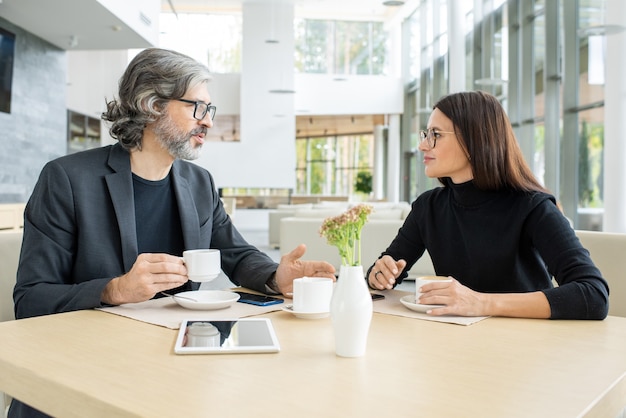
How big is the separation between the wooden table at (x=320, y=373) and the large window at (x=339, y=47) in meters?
16.6

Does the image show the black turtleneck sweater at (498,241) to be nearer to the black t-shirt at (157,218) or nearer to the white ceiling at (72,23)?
the black t-shirt at (157,218)

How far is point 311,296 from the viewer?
133 cm

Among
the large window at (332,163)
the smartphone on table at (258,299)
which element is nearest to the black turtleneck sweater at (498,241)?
the smartphone on table at (258,299)

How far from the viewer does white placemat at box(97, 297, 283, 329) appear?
4.28ft

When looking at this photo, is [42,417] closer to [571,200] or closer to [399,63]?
[571,200]

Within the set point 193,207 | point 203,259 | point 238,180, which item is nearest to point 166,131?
point 193,207

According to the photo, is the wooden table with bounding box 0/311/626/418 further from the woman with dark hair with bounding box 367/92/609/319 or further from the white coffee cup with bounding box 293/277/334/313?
the woman with dark hair with bounding box 367/92/609/319

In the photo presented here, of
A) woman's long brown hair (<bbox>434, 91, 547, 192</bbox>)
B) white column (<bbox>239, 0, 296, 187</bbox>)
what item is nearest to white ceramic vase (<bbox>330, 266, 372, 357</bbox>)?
woman's long brown hair (<bbox>434, 91, 547, 192</bbox>)

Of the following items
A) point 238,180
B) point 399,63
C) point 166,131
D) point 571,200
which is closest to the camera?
point 166,131

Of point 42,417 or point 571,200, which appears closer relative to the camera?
point 42,417

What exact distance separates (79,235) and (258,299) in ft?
1.59

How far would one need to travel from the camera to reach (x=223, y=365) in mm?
975

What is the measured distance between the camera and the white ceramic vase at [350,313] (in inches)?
39.9

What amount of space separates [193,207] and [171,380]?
0.98 m
